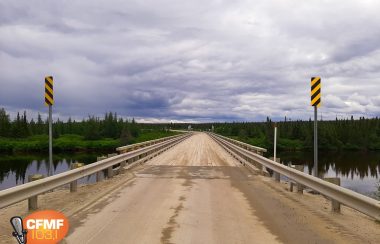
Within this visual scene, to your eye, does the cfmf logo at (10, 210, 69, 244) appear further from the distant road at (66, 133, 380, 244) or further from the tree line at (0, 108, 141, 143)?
the tree line at (0, 108, 141, 143)

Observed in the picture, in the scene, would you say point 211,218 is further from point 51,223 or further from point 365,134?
point 365,134

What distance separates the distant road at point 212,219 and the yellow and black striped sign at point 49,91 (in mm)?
3743

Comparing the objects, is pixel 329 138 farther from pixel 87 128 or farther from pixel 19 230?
pixel 19 230

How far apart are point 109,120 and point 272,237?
135340 mm

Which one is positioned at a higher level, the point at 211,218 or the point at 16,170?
the point at 211,218

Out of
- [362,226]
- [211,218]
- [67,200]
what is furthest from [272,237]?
[67,200]

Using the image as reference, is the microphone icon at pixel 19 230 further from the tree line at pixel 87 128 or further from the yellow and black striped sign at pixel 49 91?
the tree line at pixel 87 128

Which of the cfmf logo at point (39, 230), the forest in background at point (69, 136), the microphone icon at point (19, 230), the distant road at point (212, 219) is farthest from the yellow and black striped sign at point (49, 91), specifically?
the forest in background at point (69, 136)

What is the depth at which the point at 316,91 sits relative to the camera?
12.6m

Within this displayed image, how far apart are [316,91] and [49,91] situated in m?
8.30

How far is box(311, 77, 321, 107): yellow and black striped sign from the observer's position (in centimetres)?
1254

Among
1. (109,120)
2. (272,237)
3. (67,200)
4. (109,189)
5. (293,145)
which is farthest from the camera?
(109,120)

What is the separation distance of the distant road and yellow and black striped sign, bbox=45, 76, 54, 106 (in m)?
3.74

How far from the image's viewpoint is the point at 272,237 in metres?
6.68
